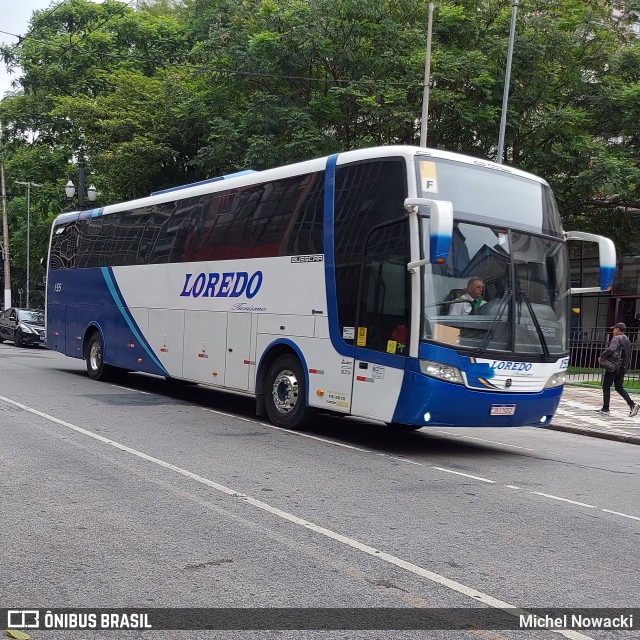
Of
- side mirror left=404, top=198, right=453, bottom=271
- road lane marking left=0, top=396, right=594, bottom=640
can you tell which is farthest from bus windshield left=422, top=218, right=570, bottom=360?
road lane marking left=0, top=396, right=594, bottom=640

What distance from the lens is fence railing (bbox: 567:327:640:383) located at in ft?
86.4

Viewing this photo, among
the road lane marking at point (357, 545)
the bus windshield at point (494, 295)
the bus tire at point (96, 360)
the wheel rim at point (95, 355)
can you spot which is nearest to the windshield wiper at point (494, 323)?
the bus windshield at point (494, 295)

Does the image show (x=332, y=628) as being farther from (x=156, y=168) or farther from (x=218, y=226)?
(x=156, y=168)

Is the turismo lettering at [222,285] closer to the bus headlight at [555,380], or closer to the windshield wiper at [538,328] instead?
the windshield wiper at [538,328]

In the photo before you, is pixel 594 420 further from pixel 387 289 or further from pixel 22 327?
pixel 22 327

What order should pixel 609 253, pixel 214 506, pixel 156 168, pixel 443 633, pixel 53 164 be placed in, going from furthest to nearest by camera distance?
1. pixel 53 164
2. pixel 156 168
3. pixel 609 253
4. pixel 214 506
5. pixel 443 633

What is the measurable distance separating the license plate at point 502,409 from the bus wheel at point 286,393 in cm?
276

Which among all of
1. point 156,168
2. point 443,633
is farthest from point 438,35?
point 443,633

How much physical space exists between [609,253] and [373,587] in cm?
705

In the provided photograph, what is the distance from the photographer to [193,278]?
47.9 feet

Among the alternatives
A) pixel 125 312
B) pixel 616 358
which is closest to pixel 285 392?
pixel 125 312

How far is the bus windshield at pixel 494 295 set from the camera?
31.9ft

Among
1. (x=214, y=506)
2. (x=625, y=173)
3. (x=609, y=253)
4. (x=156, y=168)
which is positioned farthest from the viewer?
(x=156, y=168)

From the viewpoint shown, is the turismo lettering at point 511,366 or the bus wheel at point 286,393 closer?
A: the turismo lettering at point 511,366
